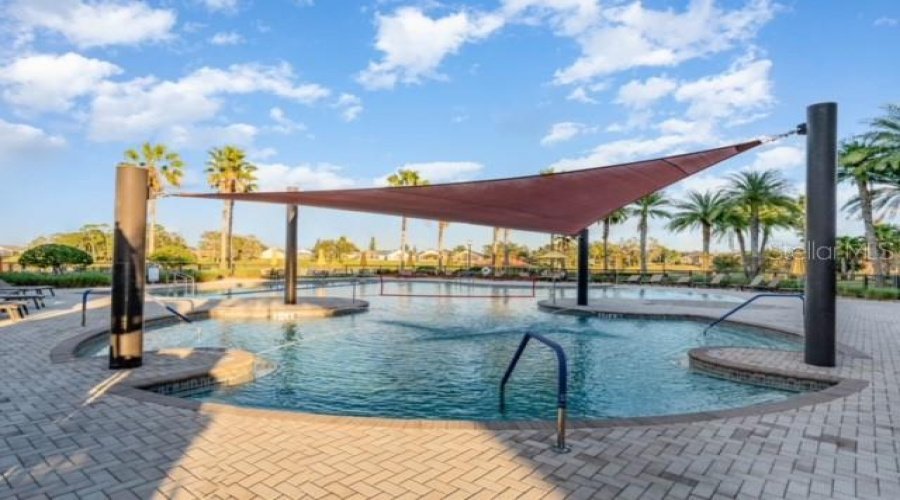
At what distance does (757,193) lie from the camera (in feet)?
83.9

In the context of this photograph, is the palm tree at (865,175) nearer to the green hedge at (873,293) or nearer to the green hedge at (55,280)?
the green hedge at (873,293)

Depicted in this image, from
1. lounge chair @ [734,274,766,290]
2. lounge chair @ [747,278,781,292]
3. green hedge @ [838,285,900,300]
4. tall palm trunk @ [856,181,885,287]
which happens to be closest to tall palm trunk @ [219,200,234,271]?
lounge chair @ [734,274,766,290]

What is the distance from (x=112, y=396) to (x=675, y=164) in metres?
6.50

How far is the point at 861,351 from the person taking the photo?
22.2 ft

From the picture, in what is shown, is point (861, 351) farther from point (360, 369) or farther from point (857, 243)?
point (857, 243)

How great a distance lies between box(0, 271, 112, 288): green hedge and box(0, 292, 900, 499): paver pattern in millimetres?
18341

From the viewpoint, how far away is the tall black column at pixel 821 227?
561 cm

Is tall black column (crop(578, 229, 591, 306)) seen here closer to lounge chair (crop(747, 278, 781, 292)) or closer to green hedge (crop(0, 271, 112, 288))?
lounge chair (crop(747, 278, 781, 292))

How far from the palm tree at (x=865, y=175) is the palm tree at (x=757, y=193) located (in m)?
4.87

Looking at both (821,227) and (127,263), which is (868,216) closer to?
(821,227)

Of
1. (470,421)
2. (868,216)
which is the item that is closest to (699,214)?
(868,216)

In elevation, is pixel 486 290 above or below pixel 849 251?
below

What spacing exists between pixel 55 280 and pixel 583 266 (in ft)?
67.2

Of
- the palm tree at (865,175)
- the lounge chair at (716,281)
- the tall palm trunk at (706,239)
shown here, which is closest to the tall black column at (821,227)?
the palm tree at (865,175)
